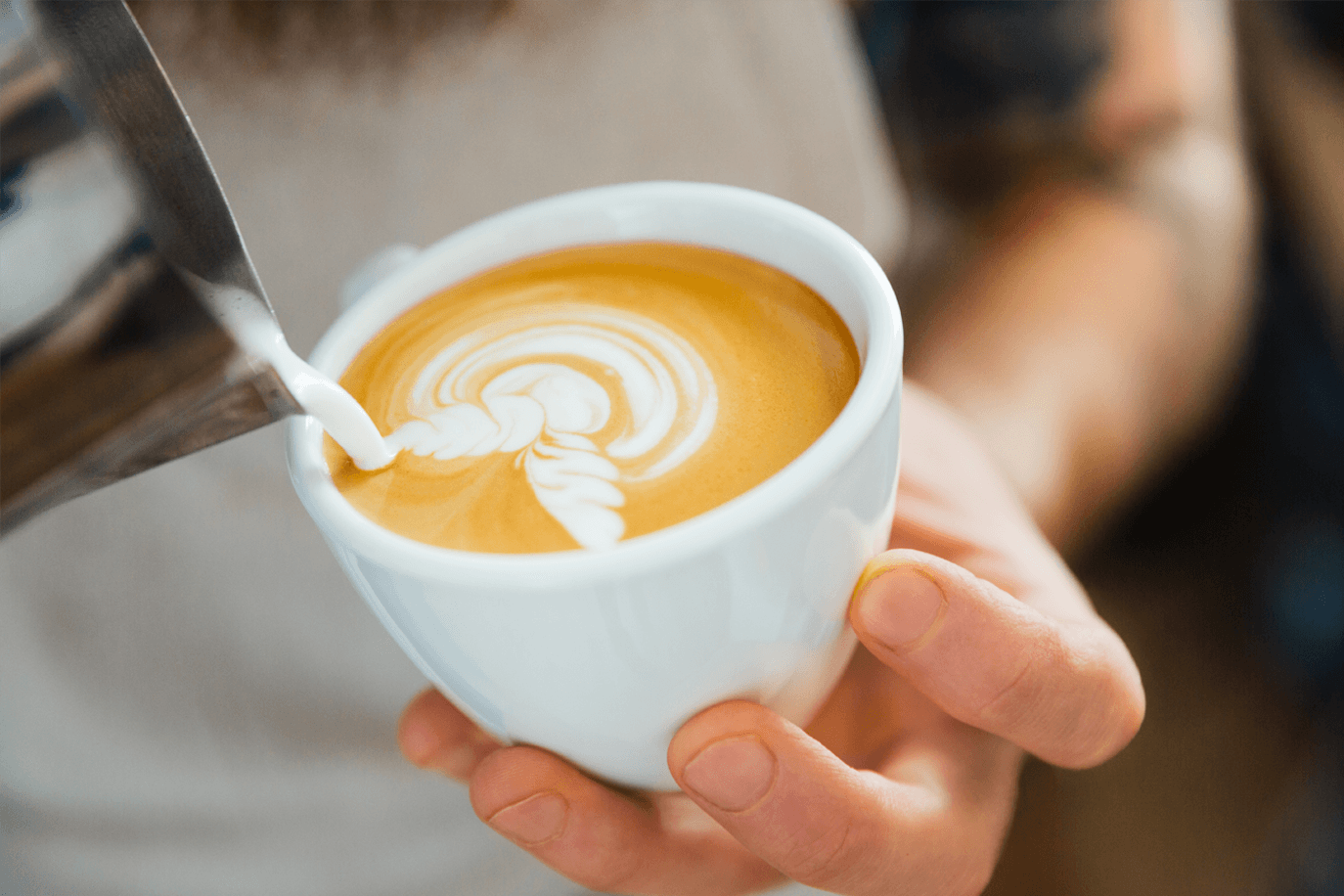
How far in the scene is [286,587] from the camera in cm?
74

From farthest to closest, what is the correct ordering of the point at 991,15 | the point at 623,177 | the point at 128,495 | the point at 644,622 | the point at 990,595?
the point at 991,15 → the point at 623,177 → the point at 128,495 → the point at 990,595 → the point at 644,622

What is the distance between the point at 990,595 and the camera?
47cm

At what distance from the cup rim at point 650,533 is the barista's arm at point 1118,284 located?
51 cm

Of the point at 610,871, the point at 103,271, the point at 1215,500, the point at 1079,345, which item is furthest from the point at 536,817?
the point at 1215,500

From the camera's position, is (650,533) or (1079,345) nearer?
(650,533)

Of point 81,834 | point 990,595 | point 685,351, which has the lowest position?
point 81,834

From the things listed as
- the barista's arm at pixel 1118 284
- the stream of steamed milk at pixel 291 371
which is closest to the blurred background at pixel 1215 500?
the barista's arm at pixel 1118 284

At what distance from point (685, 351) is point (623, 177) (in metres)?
0.40

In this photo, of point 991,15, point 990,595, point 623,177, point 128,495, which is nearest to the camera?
point 990,595

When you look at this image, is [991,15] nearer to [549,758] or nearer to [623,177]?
[623,177]

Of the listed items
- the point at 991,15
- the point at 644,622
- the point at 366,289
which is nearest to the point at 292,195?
the point at 366,289

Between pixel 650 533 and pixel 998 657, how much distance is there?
0.21m

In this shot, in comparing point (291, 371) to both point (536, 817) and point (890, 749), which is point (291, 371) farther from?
point (890, 749)

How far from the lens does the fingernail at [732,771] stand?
42 cm
